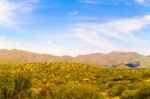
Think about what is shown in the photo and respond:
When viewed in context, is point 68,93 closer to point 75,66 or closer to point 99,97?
point 99,97

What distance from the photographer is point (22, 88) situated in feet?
211

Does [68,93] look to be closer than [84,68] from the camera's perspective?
Yes

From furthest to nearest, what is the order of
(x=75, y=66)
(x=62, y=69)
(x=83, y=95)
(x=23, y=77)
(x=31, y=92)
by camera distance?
(x=75, y=66)
(x=62, y=69)
(x=23, y=77)
(x=31, y=92)
(x=83, y=95)

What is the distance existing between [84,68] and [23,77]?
112 metres

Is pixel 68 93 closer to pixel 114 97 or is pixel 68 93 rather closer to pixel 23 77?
pixel 23 77

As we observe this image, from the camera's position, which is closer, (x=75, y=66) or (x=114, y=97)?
(x=114, y=97)

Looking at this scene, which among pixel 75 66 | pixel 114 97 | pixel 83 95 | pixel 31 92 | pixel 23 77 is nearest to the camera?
pixel 83 95

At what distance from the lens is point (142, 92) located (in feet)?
210

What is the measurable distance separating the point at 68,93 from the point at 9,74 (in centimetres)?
1507

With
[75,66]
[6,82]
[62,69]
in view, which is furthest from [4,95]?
[75,66]

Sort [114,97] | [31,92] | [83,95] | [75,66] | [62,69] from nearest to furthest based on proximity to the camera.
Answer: [83,95]
[31,92]
[114,97]
[62,69]
[75,66]

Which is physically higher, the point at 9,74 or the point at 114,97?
the point at 9,74

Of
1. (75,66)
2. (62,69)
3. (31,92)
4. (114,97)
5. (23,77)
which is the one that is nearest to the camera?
(31,92)

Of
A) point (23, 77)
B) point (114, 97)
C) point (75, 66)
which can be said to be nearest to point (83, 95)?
point (23, 77)
